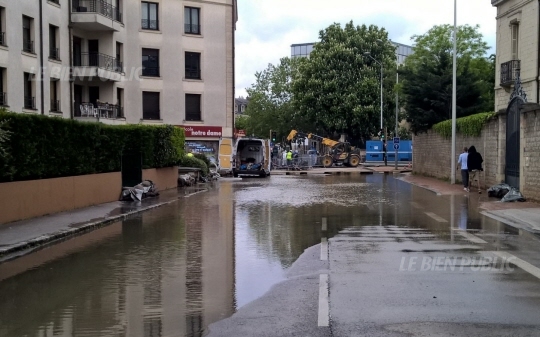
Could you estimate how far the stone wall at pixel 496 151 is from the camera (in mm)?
18859

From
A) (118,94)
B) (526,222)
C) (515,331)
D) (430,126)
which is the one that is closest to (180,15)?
(118,94)

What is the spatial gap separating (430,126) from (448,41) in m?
18.9

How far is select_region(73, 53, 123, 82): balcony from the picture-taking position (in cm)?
3525

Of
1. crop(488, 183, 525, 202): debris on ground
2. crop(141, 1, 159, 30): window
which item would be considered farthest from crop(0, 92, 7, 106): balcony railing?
crop(488, 183, 525, 202): debris on ground

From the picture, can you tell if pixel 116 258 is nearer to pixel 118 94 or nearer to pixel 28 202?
pixel 28 202

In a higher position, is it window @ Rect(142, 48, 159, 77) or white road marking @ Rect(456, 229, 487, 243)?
window @ Rect(142, 48, 159, 77)

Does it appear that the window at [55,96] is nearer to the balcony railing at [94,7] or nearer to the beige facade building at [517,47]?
the balcony railing at [94,7]

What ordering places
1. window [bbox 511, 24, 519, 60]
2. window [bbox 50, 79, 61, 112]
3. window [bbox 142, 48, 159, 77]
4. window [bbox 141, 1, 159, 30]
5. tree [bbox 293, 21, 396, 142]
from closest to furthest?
1. window [bbox 511, 24, 519, 60]
2. window [bbox 50, 79, 61, 112]
3. window [bbox 141, 1, 159, 30]
4. window [bbox 142, 48, 159, 77]
5. tree [bbox 293, 21, 396, 142]

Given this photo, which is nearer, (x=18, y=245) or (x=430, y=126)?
(x=18, y=245)

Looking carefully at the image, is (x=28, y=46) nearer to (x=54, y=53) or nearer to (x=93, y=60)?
(x=54, y=53)

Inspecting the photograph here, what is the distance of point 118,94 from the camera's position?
133 ft

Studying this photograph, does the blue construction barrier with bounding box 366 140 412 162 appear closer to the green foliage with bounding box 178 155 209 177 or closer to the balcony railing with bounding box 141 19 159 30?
the balcony railing with bounding box 141 19 159 30

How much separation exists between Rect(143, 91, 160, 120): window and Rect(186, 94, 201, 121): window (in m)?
2.25

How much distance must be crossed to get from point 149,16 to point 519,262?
37.4m
